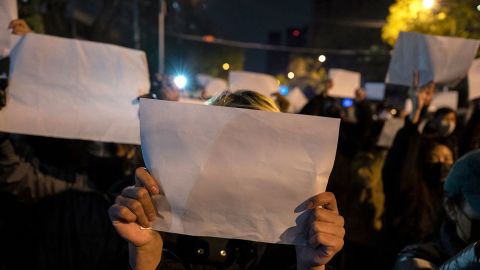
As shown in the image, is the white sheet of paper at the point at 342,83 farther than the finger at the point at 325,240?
Yes

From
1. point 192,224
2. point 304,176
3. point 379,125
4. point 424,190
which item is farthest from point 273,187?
point 379,125

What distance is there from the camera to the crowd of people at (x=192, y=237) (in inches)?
52.4

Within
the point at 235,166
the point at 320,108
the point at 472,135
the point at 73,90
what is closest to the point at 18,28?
the point at 73,90

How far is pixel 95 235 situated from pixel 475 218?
1959mm

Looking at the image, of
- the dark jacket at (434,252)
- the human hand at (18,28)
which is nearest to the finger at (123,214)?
the dark jacket at (434,252)

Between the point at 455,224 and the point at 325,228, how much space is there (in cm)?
95

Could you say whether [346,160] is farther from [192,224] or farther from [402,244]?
[192,224]

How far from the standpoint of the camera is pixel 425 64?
3.00 meters

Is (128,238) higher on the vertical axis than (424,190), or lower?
higher

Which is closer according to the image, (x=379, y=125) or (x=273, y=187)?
(x=273, y=187)

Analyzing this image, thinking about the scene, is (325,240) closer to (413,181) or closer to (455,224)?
(455,224)

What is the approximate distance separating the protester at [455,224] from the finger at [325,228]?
1.75ft

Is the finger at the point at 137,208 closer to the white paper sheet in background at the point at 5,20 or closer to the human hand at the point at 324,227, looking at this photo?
the human hand at the point at 324,227

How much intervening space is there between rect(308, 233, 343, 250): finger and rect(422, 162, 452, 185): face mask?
248 cm
